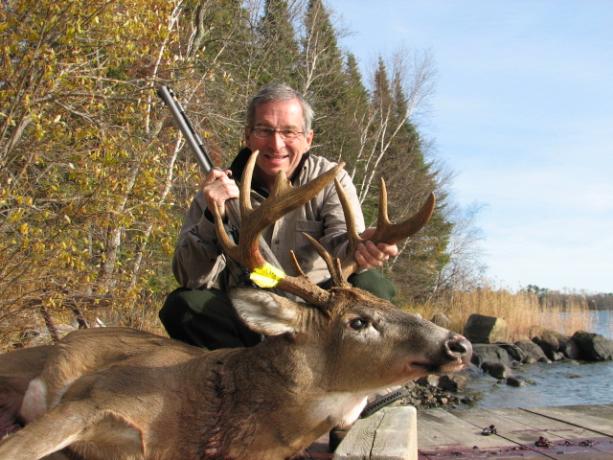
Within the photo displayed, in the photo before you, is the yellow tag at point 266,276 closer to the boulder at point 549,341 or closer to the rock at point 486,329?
the boulder at point 549,341

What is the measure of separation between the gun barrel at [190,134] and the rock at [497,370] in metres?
Result: 10.7

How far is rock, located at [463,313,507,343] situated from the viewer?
18.9 metres

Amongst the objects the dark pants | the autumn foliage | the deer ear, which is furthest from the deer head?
the autumn foliage

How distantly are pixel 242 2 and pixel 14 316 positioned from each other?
14.0 meters

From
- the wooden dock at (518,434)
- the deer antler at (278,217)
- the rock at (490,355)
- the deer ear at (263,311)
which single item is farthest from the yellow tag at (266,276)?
the rock at (490,355)

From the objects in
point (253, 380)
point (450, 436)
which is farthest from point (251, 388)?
point (450, 436)

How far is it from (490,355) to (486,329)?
10.2ft

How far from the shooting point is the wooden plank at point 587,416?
456cm

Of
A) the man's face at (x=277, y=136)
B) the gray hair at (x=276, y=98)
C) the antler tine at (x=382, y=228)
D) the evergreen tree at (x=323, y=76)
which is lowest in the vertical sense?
the antler tine at (x=382, y=228)

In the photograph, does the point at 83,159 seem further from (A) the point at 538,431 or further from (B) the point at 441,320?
(B) the point at 441,320

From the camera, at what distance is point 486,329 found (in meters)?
19.0

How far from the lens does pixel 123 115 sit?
9242 mm

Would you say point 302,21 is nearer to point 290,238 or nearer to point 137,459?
point 290,238

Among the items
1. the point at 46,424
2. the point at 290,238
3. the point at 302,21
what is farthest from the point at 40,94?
the point at 302,21
